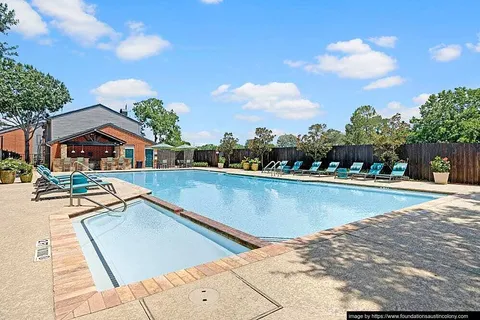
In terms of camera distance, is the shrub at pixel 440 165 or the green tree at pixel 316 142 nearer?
the shrub at pixel 440 165

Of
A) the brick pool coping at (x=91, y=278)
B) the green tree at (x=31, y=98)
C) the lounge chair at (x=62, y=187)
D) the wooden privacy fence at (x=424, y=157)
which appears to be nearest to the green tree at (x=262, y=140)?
the wooden privacy fence at (x=424, y=157)

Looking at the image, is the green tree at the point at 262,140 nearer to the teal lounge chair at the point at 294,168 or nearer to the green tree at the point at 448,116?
the teal lounge chair at the point at 294,168

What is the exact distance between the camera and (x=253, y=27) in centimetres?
1212

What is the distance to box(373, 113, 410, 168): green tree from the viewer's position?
490 inches

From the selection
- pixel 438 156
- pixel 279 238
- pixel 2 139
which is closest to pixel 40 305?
pixel 279 238

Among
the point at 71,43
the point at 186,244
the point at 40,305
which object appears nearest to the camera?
the point at 40,305

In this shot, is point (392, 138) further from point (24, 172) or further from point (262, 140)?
point (24, 172)

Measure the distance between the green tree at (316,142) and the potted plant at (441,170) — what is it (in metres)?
5.57

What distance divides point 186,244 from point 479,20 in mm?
14667

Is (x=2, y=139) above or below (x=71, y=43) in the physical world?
below

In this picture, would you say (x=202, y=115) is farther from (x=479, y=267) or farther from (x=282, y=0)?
(x=479, y=267)

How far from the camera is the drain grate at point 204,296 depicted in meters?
2.26

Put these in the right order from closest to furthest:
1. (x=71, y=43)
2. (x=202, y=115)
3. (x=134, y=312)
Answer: (x=134, y=312) < (x=71, y=43) < (x=202, y=115)

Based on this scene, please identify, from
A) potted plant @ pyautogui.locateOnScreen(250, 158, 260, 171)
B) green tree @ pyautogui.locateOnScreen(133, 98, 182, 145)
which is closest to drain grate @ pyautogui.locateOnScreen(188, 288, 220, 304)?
potted plant @ pyautogui.locateOnScreen(250, 158, 260, 171)
